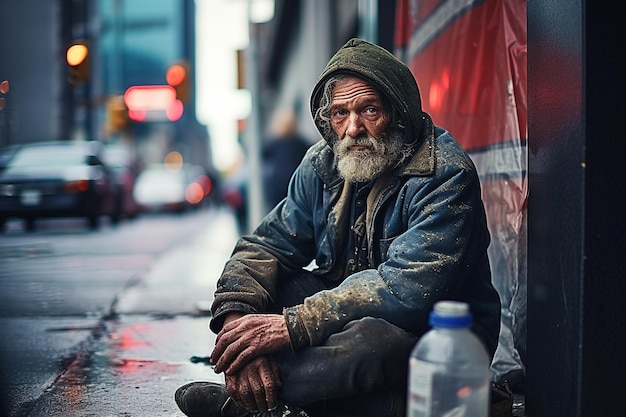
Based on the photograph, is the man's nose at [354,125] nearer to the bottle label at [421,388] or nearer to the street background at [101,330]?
the bottle label at [421,388]

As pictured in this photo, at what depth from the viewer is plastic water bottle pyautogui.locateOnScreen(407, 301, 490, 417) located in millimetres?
1895

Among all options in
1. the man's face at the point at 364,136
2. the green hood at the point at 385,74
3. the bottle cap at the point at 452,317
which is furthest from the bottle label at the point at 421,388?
the green hood at the point at 385,74

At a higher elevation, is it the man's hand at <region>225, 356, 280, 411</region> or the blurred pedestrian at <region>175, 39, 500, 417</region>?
the blurred pedestrian at <region>175, 39, 500, 417</region>

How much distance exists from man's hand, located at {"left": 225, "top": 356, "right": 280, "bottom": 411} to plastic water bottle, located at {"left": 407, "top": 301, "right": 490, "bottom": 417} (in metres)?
0.72

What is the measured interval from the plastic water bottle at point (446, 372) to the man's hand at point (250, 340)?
2.27 ft

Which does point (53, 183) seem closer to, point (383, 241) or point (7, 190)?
point (7, 190)

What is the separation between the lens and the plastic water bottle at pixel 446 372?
74.6 inches

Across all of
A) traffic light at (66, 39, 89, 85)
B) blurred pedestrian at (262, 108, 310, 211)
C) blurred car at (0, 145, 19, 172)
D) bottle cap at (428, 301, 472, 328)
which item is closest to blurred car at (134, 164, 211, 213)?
blurred car at (0, 145, 19, 172)

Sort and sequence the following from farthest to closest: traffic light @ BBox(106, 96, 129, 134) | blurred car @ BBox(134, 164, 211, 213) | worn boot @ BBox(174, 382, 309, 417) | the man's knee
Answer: blurred car @ BBox(134, 164, 211, 213) → traffic light @ BBox(106, 96, 129, 134) → worn boot @ BBox(174, 382, 309, 417) → the man's knee

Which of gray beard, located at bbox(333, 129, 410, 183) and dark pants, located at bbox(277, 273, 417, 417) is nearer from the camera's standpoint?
dark pants, located at bbox(277, 273, 417, 417)

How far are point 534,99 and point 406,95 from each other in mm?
452

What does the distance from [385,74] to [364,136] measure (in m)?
0.25

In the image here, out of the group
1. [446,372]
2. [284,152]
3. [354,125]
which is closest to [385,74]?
[354,125]

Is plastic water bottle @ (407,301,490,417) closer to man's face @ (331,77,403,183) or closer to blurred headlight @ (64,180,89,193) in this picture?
man's face @ (331,77,403,183)
